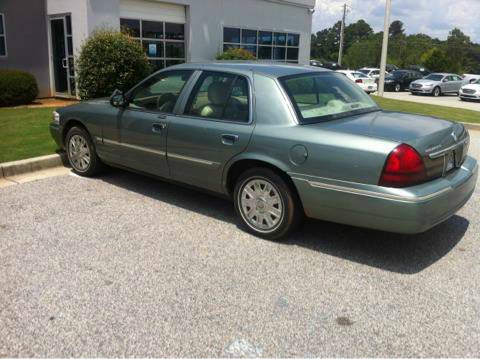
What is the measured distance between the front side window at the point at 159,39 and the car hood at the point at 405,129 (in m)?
12.3

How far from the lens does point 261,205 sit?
4.68m

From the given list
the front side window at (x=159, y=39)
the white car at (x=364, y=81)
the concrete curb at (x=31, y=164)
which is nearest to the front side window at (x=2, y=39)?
the front side window at (x=159, y=39)

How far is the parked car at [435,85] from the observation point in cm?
3128

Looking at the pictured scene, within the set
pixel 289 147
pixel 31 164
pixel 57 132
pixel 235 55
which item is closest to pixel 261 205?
pixel 289 147

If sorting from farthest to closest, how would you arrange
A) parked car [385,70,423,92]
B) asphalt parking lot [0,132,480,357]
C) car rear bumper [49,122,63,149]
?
parked car [385,70,423,92] → car rear bumper [49,122,63,149] → asphalt parking lot [0,132,480,357]

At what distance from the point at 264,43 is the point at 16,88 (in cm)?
1168

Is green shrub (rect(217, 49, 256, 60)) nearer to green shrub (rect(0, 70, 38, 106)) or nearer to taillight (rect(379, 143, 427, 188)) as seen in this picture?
green shrub (rect(0, 70, 38, 106))

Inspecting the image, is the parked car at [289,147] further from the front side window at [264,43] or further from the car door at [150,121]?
the front side window at [264,43]

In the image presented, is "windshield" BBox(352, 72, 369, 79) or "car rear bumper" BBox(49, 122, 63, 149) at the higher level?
"windshield" BBox(352, 72, 369, 79)

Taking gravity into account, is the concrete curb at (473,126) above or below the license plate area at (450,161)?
below

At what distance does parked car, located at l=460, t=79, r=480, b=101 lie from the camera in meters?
27.8

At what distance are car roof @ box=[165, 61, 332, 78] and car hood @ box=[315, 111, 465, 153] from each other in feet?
2.48

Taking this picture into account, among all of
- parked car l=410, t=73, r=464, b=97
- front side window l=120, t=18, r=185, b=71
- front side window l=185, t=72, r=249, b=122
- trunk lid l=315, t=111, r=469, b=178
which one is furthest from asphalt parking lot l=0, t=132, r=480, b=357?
parked car l=410, t=73, r=464, b=97

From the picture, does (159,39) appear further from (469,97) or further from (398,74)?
(398,74)
